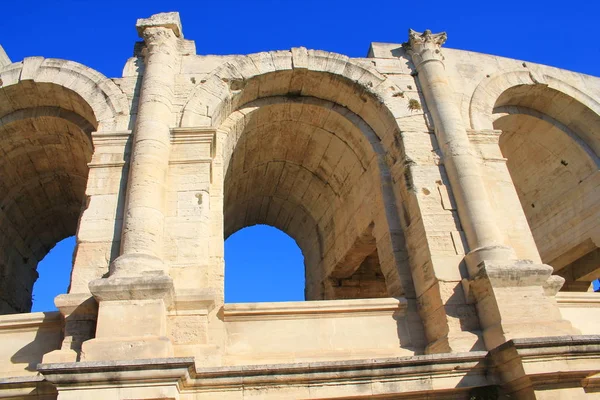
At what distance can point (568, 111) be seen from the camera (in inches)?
366

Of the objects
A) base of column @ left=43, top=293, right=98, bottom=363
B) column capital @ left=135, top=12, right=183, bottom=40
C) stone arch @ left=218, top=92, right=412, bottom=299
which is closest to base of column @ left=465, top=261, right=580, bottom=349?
stone arch @ left=218, top=92, right=412, bottom=299

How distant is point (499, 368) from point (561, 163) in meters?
5.95

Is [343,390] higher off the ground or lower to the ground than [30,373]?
lower

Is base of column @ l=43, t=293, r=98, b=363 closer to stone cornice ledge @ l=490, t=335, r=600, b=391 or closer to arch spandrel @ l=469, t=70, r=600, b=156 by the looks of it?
stone cornice ledge @ l=490, t=335, r=600, b=391

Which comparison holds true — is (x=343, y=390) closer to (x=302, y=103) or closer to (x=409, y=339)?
(x=409, y=339)

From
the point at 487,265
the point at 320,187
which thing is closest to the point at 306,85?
the point at 320,187

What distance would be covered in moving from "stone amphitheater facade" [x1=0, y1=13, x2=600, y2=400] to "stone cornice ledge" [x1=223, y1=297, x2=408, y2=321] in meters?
0.03

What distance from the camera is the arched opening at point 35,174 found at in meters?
7.95

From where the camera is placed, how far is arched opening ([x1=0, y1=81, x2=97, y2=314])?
7949 mm

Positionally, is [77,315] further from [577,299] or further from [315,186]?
[577,299]

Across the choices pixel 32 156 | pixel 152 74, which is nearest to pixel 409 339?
pixel 152 74

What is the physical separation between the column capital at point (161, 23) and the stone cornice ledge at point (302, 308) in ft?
15.0

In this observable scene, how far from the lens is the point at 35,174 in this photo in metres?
9.39

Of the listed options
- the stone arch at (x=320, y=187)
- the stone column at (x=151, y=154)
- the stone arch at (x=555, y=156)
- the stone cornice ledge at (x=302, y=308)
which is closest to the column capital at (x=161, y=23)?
the stone column at (x=151, y=154)
